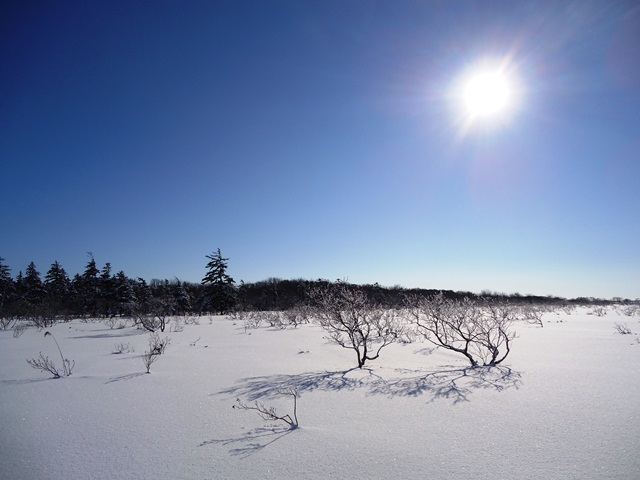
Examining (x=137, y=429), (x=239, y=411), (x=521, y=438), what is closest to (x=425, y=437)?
(x=521, y=438)

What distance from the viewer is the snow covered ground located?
256 cm

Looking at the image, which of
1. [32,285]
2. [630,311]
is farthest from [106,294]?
[630,311]

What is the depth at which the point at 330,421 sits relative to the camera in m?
3.44

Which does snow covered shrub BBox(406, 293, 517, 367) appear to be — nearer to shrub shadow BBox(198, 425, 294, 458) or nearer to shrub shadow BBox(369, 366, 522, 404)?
shrub shadow BBox(369, 366, 522, 404)

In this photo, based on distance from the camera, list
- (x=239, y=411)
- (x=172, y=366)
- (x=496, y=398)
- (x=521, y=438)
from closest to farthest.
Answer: (x=521, y=438) < (x=239, y=411) < (x=496, y=398) < (x=172, y=366)

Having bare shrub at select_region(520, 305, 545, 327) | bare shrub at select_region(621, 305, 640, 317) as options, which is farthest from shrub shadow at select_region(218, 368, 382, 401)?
bare shrub at select_region(621, 305, 640, 317)

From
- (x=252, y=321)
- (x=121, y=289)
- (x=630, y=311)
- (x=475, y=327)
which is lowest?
(x=630, y=311)

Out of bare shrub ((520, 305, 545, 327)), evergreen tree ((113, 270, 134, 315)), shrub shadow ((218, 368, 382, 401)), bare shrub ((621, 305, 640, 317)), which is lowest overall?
bare shrub ((621, 305, 640, 317))

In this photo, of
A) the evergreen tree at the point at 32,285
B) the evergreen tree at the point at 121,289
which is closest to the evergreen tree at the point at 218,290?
the evergreen tree at the point at 121,289

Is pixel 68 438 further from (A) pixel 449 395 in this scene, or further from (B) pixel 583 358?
(B) pixel 583 358

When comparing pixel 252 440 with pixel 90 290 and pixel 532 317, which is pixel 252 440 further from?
pixel 90 290

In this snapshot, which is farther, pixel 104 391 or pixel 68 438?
pixel 104 391

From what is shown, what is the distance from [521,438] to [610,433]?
906mm

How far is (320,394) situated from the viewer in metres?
4.36
